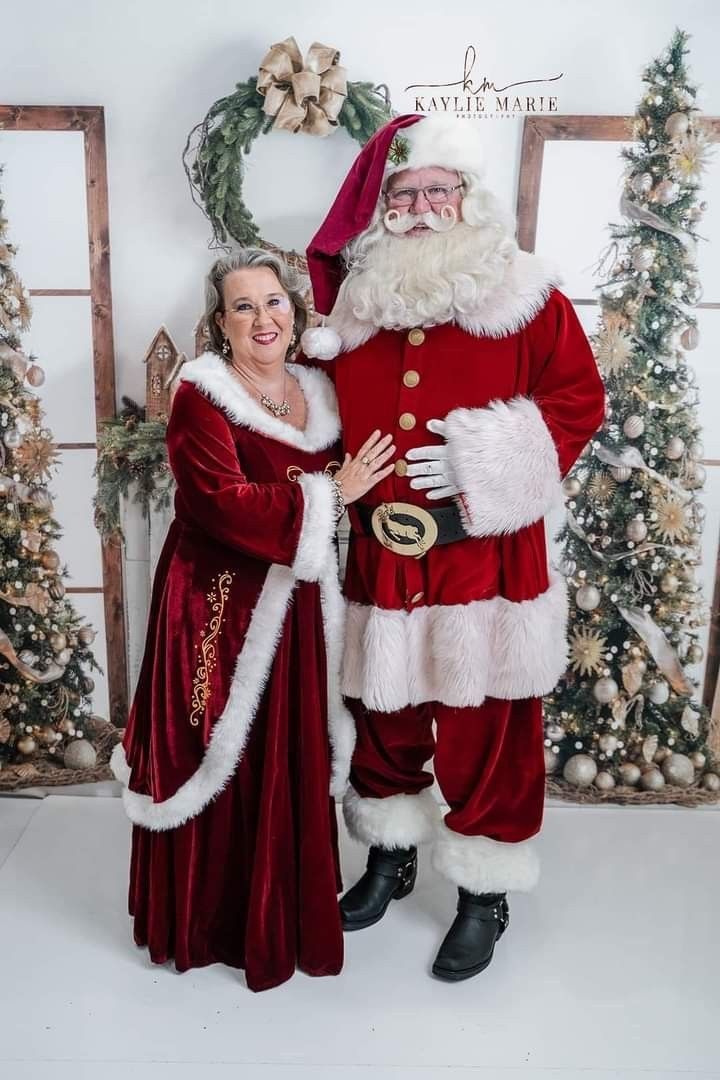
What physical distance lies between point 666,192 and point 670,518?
1.01 metres

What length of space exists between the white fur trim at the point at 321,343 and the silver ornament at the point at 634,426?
1101mm

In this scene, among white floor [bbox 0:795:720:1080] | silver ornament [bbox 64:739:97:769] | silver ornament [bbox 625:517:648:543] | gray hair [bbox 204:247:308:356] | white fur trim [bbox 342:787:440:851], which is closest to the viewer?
white floor [bbox 0:795:720:1080]

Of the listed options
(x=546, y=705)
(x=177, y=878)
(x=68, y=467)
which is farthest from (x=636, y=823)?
(x=68, y=467)

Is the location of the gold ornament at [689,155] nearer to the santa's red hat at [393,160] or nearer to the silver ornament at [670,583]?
the santa's red hat at [393,160]

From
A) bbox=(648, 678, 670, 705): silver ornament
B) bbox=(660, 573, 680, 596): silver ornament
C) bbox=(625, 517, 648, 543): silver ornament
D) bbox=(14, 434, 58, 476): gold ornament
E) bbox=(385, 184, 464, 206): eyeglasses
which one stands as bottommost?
bbox=(648, 678, 670, 705): silver ornament

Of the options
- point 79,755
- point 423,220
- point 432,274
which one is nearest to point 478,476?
point 432,274

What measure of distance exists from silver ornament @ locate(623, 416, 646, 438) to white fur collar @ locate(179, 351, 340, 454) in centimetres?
109

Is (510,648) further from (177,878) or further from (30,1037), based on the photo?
(30,1037)

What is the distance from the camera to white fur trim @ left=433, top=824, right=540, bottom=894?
2316mm

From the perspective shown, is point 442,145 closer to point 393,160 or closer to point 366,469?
point 393,160

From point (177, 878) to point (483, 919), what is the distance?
2.60 ft

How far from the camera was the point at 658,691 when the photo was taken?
10.1ft

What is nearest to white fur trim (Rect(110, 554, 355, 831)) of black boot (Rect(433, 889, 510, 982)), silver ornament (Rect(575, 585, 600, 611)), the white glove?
the white glove

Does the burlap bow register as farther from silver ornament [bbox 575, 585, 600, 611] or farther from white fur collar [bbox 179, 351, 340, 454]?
silver ornament [bbox 575, 585, 600, 611]
